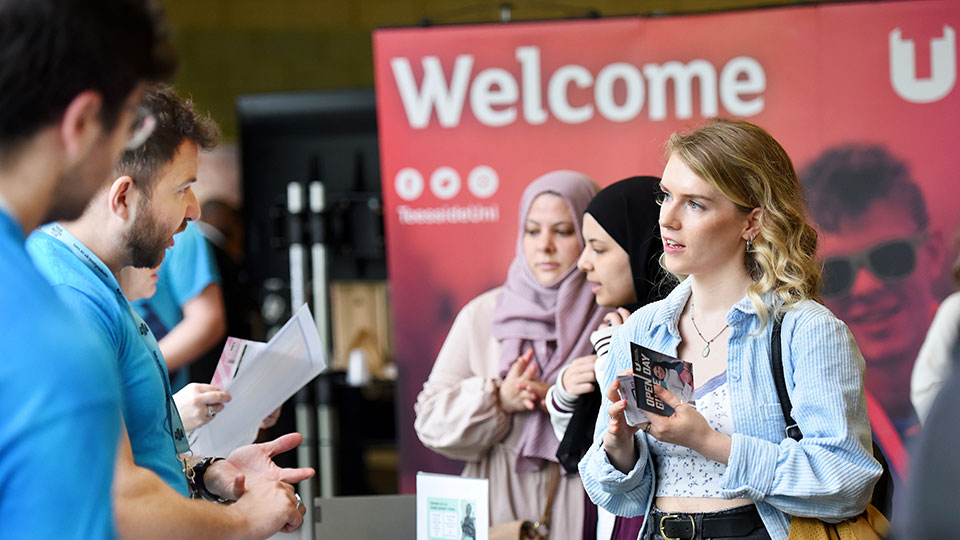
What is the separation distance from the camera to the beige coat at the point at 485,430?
9.84ft

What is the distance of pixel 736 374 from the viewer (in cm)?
205

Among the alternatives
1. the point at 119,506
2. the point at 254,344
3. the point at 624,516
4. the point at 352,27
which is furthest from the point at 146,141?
the point at 352,27

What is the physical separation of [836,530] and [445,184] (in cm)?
225

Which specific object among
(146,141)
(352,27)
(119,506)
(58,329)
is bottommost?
(119,506)

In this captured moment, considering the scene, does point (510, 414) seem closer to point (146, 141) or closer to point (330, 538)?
point (330, 538)

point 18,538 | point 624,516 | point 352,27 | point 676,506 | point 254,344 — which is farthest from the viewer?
point 352,27

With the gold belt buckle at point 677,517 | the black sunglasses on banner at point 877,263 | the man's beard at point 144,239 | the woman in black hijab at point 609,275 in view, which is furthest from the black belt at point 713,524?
the black sunglasses on banner at point 877,263

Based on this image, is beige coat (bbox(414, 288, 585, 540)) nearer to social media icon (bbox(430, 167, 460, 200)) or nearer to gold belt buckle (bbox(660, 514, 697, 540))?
social media icon (bbox(430, 167, 460, 200))

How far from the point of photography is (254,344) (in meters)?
2.42

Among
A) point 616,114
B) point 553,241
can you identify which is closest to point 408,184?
point 616,114

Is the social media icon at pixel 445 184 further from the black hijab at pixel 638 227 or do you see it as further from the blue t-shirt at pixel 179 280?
the black hijab at pixel 638 227

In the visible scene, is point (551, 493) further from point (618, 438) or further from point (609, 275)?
point (618, 438)

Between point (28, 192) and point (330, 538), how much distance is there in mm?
1595

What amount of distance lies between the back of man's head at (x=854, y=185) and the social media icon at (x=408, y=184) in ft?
4.56
